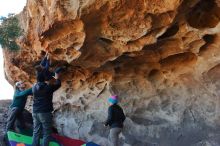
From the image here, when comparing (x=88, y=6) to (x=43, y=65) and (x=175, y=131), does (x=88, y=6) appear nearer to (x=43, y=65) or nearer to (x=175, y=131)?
(x=43, y=65)

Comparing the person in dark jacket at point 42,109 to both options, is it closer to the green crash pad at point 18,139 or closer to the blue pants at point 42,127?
the blue pants at point 42,127

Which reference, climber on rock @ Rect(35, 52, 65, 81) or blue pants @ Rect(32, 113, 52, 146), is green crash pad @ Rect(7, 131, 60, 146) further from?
climber on rock @ Rect(35, 52, 65, 81)

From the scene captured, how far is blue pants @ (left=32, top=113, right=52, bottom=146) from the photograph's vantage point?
9.02m

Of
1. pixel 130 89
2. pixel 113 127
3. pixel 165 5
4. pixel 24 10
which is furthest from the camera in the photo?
pixel 24 10

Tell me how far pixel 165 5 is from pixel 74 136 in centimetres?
458

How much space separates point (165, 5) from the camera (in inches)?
321

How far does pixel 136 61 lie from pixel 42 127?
2.66 m

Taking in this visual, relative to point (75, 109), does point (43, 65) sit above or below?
above

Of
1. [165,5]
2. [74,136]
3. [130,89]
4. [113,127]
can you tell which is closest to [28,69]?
[74,136]

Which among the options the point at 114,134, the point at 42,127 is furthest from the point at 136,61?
the point at 42,127

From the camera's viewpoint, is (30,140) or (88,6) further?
(30,140)

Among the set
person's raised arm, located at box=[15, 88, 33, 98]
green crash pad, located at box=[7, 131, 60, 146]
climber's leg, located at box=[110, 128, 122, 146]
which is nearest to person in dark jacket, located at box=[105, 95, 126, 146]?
climber's leg, located at box=[110, 128, 122, 146]

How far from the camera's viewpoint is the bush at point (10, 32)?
1066cm

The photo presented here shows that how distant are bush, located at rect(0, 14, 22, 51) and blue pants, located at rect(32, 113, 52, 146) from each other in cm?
259
